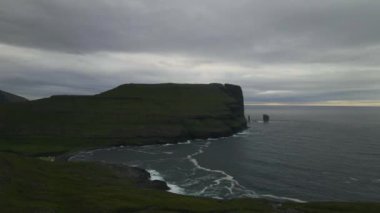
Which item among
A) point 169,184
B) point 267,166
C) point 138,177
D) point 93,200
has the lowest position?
point 169,184

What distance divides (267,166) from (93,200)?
69752 millimetres

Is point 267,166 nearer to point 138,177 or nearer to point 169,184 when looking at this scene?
point 169,184

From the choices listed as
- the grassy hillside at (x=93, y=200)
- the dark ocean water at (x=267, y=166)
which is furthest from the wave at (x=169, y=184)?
the grassy hillside at (x=93, y=200)

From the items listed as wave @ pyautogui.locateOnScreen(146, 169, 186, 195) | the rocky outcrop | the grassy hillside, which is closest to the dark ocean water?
wave @ pyautogui.locateOnScreen(146, 169, 186, 195)

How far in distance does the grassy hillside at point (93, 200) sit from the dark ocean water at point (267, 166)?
1680 centimetres

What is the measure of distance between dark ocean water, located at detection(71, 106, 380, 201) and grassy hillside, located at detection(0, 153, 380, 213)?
16.8 m

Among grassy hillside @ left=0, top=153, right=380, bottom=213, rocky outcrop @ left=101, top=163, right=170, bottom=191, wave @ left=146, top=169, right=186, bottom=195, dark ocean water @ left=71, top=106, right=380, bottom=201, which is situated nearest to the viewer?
grassy hillside @ left=0, top=153, right=380, bottom=213

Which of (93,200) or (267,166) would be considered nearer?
(93,200)

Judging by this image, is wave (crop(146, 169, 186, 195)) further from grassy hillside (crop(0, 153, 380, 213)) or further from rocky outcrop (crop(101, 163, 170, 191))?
grassy hillside (crop(0, 153, 380, 213))

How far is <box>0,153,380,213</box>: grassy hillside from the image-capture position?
68438 millimetres

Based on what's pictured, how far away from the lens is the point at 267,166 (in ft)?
422

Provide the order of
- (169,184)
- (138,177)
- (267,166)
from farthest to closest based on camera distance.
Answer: (267,166)
(138,177)
(169,184)

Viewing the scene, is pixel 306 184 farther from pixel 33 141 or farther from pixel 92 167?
pixel 33 141

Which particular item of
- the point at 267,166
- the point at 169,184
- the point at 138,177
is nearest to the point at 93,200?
the point at 169,184
